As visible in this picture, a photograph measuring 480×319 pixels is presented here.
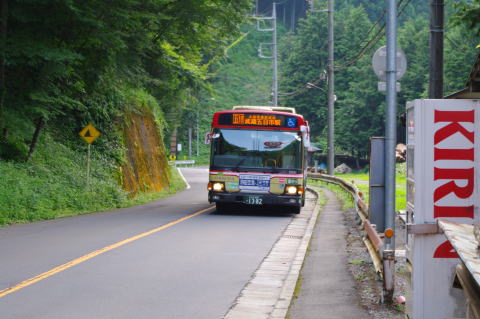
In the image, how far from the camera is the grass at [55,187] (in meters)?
17.6

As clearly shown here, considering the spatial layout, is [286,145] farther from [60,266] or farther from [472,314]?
[472,314]

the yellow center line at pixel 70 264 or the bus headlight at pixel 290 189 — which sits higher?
the bus headlight at pixel 290 189

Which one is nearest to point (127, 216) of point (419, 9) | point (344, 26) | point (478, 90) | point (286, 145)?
point (286, 145)

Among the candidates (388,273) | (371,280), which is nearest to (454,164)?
(388,273)

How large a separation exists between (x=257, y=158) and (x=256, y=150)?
0.73 ft

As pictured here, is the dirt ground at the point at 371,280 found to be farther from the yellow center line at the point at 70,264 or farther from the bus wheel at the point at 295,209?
the bus wheel at the point at 295,209

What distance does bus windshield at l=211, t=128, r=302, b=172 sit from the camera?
19.2 meters

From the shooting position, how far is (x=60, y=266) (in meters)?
9.98

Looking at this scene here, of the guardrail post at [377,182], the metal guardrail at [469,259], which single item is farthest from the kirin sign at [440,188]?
the guardrail post at [377,182]

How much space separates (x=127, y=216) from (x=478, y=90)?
13.5m

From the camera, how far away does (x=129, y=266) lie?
398 inches

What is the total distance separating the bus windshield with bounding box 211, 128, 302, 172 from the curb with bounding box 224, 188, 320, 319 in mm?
4475

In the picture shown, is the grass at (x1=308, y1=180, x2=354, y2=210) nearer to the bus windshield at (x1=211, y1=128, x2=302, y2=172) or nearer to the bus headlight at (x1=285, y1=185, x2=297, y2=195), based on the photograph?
the bus headlight at (x1=285, y1=185, x2=297, y2=195)

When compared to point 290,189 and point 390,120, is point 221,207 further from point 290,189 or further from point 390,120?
point 390,120
